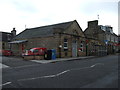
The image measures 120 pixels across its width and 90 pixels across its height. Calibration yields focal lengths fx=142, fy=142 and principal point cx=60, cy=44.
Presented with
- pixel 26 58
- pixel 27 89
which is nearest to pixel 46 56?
pixel 26 58

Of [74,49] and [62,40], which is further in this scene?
[74,49]

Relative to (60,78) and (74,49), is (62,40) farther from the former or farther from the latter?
(60,78)

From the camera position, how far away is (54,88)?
6.49 m

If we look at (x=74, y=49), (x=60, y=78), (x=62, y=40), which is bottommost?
(x=60, y=78)

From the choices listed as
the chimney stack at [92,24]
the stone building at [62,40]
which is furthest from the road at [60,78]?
the chimney stack at [92,24]

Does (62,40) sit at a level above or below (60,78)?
above

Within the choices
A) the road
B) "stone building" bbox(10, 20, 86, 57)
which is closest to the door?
"stone building" bbox(10, 20, 86, 57)

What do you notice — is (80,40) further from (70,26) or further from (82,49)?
(70,26)

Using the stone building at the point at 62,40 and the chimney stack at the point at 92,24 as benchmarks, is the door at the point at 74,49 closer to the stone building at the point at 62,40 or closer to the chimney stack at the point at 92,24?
the stone building at the point at 62,40

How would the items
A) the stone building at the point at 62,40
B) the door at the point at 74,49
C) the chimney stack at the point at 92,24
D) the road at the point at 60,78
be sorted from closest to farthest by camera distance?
the road at the point at 60,78
the stone building at the point at 62,40
the door at the point at 74,49
the chimney stack at the point at 92,24

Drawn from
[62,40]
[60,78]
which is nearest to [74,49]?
[62,40]

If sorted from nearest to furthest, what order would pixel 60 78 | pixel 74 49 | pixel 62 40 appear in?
pixel 60 78, pixel 62 40, pixel 74 49

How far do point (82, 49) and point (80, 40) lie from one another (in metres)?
2.16

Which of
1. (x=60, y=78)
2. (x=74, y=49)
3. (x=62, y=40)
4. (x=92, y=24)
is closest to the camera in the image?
(x=60, y=78)
